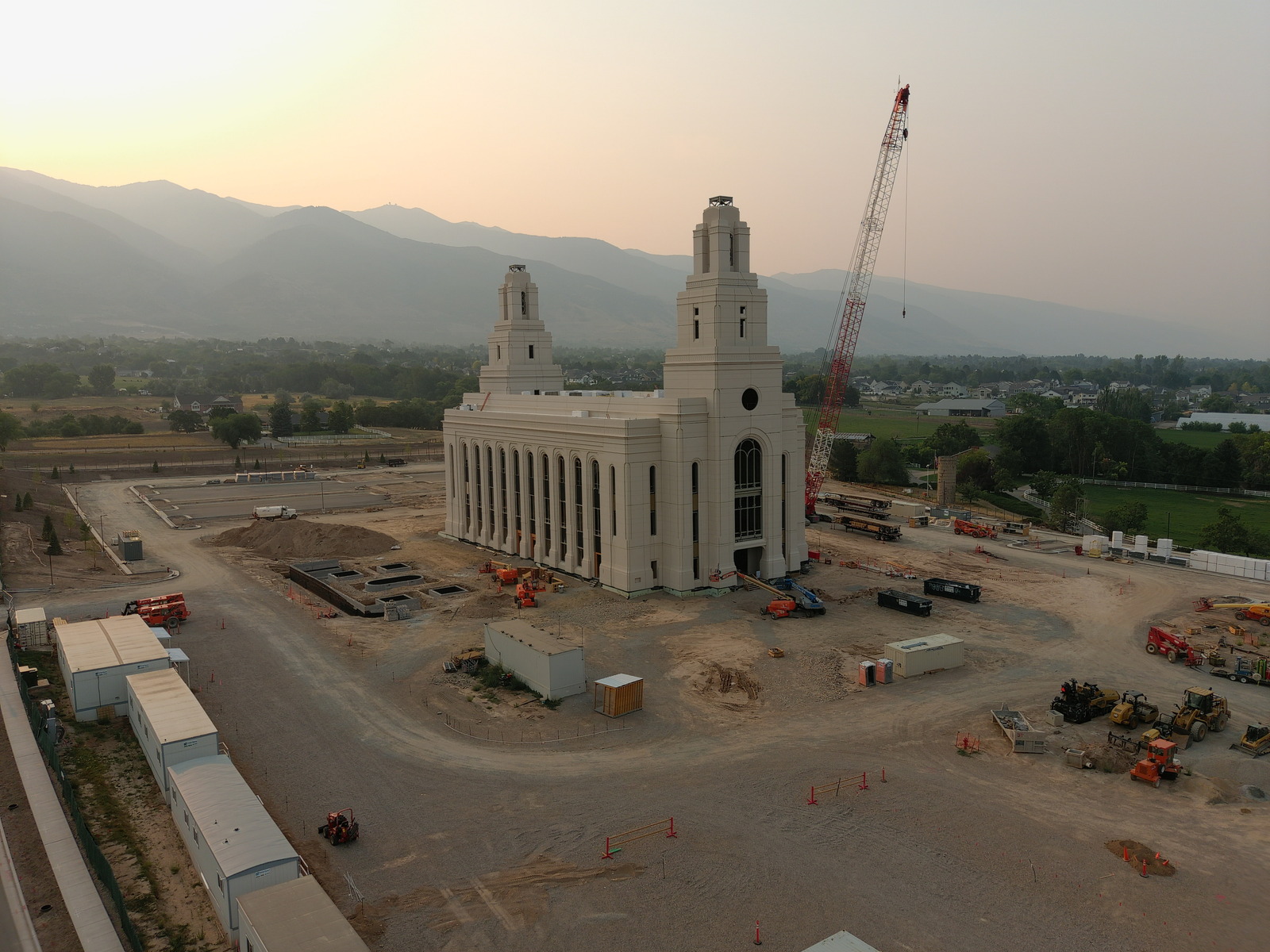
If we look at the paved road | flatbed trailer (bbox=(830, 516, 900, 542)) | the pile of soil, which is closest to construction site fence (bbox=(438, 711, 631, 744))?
the pile of soil

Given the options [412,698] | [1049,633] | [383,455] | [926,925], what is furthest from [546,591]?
[383,455]

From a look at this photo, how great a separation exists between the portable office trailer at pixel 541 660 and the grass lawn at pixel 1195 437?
165m

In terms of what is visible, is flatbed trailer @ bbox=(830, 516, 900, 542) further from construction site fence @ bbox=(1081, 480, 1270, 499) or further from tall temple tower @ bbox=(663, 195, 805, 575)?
construction site fence @ bbox=(1081, 480, 1270, 499)

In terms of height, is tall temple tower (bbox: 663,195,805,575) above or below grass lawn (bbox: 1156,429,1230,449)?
above

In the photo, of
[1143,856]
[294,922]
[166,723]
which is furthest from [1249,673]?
[166,723]

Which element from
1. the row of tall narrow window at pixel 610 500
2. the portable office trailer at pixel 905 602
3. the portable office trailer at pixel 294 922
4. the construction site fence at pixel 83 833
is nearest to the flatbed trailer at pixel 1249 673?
the portable office trailer at pixel 905 602

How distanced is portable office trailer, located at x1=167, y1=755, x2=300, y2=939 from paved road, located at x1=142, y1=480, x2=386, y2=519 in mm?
73086

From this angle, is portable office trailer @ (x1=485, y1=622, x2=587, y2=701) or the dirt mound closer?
portable office trailer @ (x1=485, y1=622, x2=587, y2=701)

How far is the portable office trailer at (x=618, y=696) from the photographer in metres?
37.3

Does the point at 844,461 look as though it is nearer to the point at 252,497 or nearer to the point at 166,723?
the point at 252,497

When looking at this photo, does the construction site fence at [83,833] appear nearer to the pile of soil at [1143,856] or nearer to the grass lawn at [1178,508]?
the pile of soil at [1143,856]

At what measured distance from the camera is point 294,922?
67.3 ft

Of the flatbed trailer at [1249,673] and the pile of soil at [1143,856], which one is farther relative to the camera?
the flatbed trailer at [1249,673]

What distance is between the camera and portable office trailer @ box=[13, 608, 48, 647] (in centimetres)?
4706
